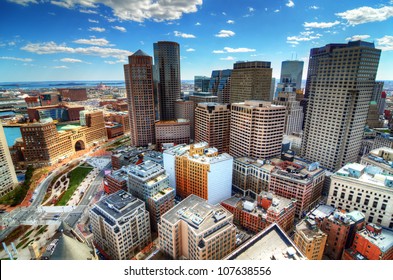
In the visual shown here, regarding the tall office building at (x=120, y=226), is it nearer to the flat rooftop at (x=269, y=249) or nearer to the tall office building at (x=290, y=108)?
the flat rooftop at (x=269, y=249)

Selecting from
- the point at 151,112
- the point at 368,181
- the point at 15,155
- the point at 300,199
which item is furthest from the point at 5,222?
the point at 368,181

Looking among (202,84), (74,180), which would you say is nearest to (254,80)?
(202,84)

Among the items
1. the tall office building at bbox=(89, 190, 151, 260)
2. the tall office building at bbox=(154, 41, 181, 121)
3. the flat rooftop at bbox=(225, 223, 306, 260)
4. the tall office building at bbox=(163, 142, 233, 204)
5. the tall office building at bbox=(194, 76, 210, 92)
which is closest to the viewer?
the flat rooftop at bbox=(225, 223, 306, 260)

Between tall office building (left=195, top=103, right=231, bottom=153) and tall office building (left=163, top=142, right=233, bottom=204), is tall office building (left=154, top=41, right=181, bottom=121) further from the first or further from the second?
tall office building (left=163, top=142, right=233, bottom=204)

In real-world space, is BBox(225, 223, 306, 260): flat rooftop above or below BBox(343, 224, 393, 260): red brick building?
above

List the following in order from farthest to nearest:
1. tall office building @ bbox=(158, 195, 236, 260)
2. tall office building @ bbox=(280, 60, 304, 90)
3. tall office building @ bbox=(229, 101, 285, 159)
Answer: tall office building @ bbox=(280, 60, 304, 90) < tall office building @ bbox=(229, 101, 285, 159) < tall office building @ bbox=(158, 195, 236, 260)

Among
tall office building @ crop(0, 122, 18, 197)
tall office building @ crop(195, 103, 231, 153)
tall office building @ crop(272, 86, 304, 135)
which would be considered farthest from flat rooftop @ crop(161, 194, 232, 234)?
tall office building @ crop(272, 86, 304, 135)
